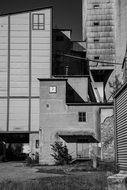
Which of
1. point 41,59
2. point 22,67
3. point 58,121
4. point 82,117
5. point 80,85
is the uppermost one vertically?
point 41,59

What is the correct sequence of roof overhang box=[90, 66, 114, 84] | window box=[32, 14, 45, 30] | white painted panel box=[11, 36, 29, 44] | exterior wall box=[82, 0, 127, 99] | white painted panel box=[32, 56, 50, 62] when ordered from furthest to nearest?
roof overhang box=[90, 66, 114, 84]
exterior wall box=[82, 0, 127, 99]
window box=[32, 14, 45, 30]
white painted panel box=[11, 36, 29, 44]
white painted panel box=[32, 56, 50, 62]

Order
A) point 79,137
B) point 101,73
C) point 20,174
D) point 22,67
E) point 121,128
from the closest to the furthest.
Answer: point 121,128 → point 20,174 → point 79,137 → point 22,67 → point 101,73

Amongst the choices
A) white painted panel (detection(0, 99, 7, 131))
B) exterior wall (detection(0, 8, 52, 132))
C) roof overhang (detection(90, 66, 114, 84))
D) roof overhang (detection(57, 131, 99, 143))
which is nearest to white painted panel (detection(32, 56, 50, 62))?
exterior wall (detection(0, 8, 52, 132))

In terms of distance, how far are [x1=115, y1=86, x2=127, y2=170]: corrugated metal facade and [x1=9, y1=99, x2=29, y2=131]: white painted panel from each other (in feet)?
88.0

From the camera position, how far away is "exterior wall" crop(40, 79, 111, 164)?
40.0 metres

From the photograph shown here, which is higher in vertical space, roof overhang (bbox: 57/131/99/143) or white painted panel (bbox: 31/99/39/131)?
white painted panel (bbox: 31/99/39/131)

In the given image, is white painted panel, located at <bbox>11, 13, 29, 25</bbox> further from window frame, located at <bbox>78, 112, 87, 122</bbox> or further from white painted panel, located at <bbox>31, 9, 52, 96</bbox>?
window frame, located at <bbox>78, 112, 87, 122</bbox>

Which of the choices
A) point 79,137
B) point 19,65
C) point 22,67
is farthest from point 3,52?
point 79,137

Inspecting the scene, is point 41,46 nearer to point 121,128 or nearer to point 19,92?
point 19,92

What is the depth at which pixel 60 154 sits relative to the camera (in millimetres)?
38438

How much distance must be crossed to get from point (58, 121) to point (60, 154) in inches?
157

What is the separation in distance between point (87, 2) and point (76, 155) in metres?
26.0

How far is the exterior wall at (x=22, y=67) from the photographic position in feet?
163

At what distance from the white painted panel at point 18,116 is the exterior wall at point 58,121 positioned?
27.3ft
